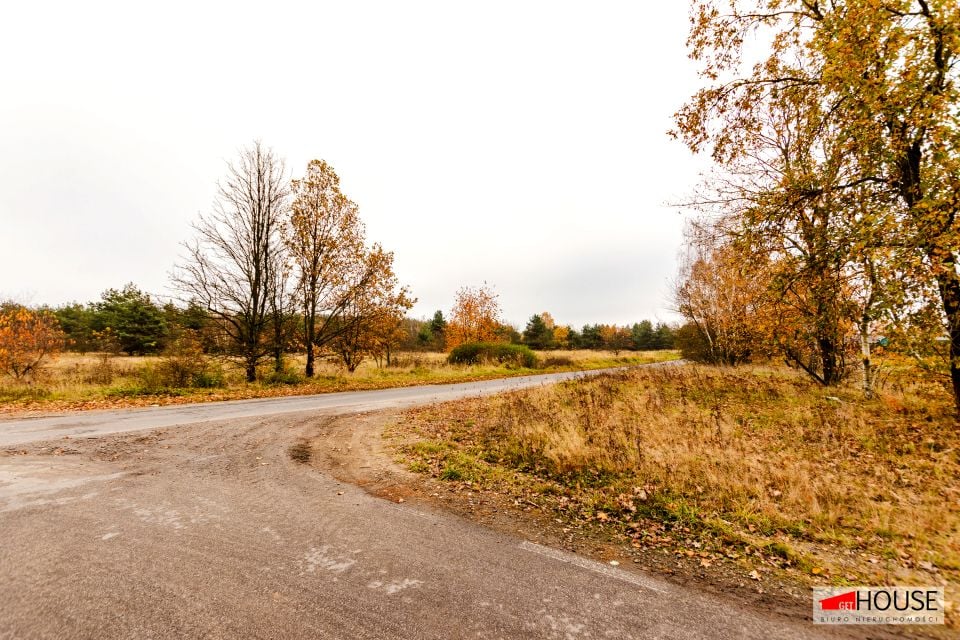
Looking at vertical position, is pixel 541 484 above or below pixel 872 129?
below

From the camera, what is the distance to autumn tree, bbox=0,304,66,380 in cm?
1584

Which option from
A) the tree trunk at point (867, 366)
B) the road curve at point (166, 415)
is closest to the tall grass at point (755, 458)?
the tree trunk at point (867, 366)

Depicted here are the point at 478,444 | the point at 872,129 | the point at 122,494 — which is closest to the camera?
the point at 122,494

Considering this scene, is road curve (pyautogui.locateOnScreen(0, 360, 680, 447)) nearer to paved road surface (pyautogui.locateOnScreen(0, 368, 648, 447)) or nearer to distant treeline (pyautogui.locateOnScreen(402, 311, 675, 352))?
paved road surface (pyautogui.locateOnScreen(0, 368, 648, 447))

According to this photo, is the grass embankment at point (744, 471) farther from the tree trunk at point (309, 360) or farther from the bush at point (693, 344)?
the bush at point (693, 344)

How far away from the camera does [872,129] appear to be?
6.19 m

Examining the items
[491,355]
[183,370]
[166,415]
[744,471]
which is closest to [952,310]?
[744,471]

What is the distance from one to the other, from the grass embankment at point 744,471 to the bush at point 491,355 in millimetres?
18069

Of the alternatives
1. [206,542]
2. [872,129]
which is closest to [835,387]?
[872,129]

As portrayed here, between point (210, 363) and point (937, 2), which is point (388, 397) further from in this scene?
point (937, 2)

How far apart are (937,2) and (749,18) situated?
320 cm

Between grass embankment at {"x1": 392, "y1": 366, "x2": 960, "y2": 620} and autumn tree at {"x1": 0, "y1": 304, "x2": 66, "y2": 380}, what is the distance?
64.3 ft

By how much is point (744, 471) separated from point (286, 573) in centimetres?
563

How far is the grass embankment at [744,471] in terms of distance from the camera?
3514 millimetres
